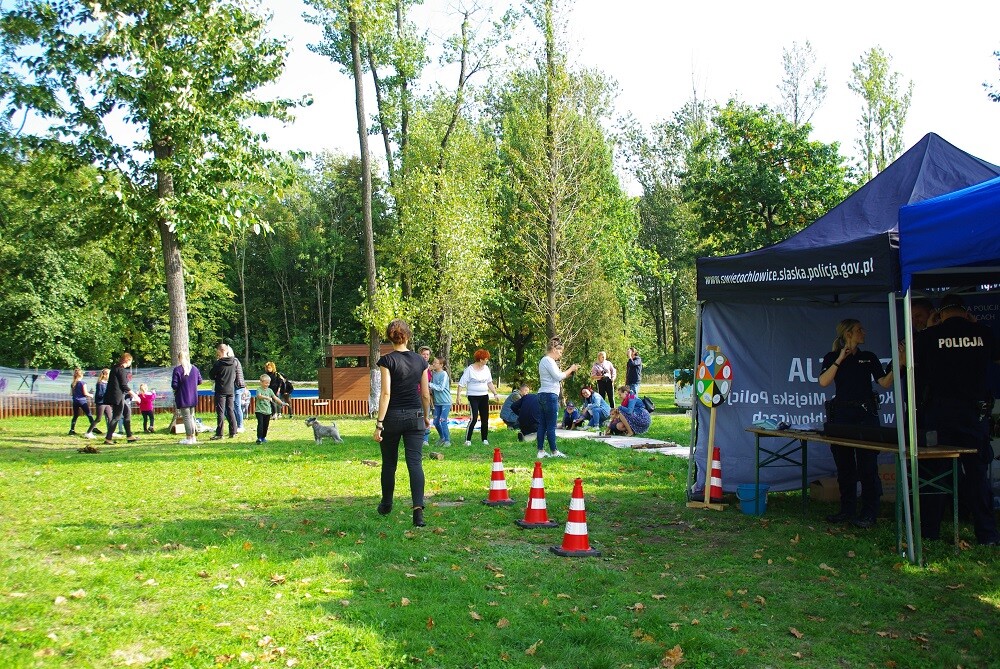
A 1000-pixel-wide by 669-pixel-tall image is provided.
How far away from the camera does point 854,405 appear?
7910 millimetres

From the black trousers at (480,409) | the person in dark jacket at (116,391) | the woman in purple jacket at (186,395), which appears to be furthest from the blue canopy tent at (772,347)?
the person in dark jacket at (116,391)

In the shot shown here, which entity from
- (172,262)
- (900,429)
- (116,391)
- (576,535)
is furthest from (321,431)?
(900,429)

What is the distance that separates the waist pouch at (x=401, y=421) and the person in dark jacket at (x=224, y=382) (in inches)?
342

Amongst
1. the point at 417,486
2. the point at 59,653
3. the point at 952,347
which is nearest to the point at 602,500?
the point at 417,486

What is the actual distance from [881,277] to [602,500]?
4020 mm

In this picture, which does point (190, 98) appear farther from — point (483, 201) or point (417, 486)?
point (483, 201)

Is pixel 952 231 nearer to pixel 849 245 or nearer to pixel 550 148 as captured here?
pixel 849 245

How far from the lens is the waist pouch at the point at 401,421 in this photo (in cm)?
775

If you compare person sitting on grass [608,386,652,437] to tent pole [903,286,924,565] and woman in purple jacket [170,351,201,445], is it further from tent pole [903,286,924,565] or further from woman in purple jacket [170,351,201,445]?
tent pole [903,286,924,565]

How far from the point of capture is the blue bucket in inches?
338

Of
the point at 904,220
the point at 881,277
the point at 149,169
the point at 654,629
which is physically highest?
the point at 149,169

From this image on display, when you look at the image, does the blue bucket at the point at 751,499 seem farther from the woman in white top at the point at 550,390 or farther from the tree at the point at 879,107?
the tree at the point at 879,107

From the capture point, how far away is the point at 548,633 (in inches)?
193

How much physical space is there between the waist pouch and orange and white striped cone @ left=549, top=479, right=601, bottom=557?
1.77 m
